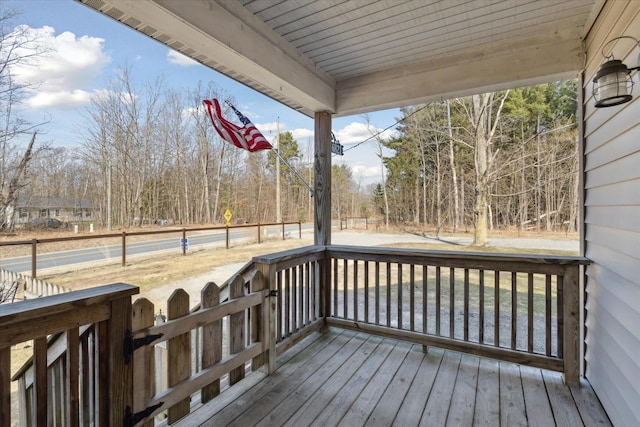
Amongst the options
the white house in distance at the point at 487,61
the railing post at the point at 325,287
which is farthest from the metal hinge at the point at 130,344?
the railing post at the point at 325,287

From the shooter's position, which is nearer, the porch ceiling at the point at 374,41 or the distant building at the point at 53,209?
the porch ceiling at the point at 374,41

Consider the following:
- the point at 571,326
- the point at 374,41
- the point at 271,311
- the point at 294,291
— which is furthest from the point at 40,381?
the point at 571,326

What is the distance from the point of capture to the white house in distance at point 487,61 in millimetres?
1416

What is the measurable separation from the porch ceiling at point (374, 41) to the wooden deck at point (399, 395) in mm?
2146

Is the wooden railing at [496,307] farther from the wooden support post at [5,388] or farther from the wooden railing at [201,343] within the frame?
the wooden support post at [5,388]

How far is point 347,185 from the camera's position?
6.82 m

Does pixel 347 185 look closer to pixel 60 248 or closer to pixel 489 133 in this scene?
pixel 489 133

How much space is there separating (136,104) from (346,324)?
14.6 ft

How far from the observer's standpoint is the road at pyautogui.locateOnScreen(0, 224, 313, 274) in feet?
12.7

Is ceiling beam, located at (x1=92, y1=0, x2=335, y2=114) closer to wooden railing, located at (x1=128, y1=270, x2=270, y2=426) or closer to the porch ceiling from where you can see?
the porch ceiling

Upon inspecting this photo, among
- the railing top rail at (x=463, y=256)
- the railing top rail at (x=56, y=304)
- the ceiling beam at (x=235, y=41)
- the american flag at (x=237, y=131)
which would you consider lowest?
the railing top rail at (x=463, y=256)

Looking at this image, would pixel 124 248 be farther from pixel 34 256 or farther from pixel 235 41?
pixel 235 41

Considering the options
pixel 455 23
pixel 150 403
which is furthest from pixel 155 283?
pixel 455 23

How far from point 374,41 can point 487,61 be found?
3.09ft
